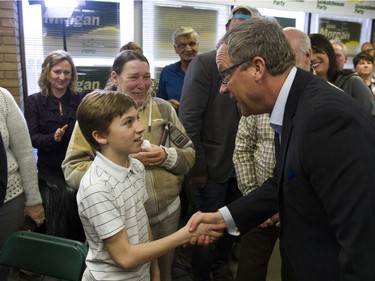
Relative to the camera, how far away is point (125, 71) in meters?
1.87

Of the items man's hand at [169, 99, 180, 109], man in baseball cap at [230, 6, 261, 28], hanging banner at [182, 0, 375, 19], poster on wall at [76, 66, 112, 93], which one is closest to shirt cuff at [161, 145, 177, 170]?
man in baseball cap at [230, 6, 261, 28]

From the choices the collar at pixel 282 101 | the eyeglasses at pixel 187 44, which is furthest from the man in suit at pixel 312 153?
the eyeglasses at pixel 187 44

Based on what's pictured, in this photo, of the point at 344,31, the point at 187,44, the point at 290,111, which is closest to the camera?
the point at 290,111

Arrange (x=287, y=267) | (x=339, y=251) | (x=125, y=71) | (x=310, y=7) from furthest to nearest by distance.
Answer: (x=310, y=7), (x=287, y=267), (x=125, y=71), (x=339, y=251)

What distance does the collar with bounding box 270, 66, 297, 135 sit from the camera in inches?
43.6

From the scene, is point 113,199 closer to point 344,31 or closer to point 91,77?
point 91,77

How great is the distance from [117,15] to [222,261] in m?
2.86

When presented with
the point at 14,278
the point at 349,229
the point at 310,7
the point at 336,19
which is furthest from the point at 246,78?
the point at 336,19

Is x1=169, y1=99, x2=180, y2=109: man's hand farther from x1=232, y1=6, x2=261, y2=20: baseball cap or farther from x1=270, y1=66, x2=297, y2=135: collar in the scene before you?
x1=270, y1=66, x2=297, y2=135: collar

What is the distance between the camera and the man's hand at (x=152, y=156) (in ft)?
5.76

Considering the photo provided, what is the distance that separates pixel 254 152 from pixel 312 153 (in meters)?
1.13

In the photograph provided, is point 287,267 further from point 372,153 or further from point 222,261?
point 372,153

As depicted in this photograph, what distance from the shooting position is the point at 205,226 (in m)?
1.54

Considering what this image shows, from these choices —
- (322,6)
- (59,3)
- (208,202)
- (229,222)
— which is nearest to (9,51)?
(59,3)
